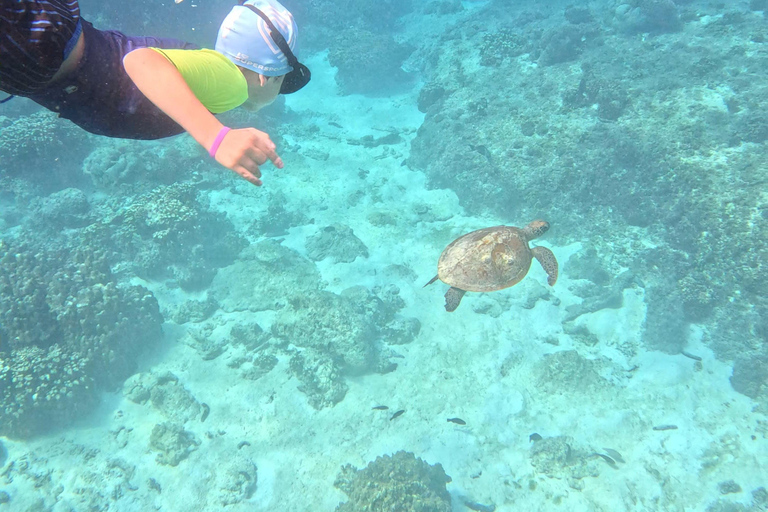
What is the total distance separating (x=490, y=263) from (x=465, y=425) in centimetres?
379

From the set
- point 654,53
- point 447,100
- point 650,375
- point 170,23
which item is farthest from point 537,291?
point 170,23

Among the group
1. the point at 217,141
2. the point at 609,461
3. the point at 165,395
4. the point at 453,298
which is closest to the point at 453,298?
the point at 453,298

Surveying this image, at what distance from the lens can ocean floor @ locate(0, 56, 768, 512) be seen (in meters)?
6.77

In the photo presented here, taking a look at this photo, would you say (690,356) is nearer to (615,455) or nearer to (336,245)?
(615,455)

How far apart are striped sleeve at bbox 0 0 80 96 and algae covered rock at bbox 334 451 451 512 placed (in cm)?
686

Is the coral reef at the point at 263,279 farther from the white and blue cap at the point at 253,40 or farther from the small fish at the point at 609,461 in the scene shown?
the white and blue cap at the point at 253,40

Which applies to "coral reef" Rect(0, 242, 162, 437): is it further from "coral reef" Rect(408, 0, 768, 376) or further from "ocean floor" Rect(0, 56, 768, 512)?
"coral reef" Rect(408, 0, 768, 376)

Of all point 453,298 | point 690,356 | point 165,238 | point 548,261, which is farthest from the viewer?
point 165,238

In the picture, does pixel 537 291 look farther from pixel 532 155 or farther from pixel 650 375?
pixel 532 155

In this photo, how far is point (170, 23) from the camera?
Answer: 17.7 metres

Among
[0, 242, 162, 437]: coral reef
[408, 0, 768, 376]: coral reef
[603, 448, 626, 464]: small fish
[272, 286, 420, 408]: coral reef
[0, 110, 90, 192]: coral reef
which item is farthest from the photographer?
[0, 110, 90, 192]: coral reef

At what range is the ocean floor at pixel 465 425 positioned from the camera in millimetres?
6773

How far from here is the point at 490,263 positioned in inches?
245

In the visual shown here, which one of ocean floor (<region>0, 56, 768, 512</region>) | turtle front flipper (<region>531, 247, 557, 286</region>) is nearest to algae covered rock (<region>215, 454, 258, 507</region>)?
ocean floor (<region>0, 56, 768, 512</region>)
